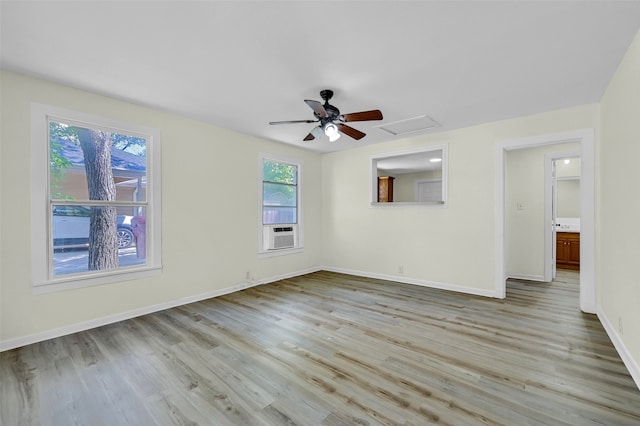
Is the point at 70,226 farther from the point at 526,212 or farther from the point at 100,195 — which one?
the point at 526,212

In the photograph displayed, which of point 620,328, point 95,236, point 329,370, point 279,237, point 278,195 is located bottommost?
point 329,370

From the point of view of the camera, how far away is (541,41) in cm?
219

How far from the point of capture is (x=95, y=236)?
3217mm

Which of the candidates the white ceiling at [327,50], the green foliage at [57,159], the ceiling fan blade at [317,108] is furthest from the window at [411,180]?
the green foliage at [57,159]

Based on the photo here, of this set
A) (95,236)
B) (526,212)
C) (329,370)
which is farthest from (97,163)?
(526,212)

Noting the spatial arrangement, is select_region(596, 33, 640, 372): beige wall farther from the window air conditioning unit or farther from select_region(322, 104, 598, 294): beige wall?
the window air conditioning unit

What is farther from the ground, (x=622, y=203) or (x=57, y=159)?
(x=57, y=159)

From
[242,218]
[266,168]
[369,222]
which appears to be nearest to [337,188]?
[369,222]

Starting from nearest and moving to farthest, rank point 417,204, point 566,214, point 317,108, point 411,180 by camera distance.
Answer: point 317,108 < point 417,204 < point 566,214 < point 411,180

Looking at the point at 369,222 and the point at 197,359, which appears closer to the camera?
the point at 197,359

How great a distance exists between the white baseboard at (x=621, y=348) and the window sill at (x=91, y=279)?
461 cm

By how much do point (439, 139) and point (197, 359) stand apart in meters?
4.41

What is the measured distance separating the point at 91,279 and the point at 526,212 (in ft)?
22.0

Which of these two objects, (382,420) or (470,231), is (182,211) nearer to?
(382,420)
